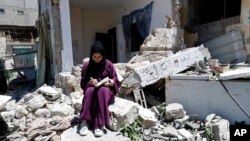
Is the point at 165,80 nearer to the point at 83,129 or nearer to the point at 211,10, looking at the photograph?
the point at 83,129

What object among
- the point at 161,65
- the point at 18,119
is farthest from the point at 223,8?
the point at 18,119

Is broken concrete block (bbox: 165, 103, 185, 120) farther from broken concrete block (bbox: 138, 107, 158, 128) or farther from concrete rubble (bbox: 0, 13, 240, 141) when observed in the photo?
broken concrete block (bbox: 138, 107, 158, 128)

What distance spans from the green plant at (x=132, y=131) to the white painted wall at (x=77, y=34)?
6.90 meters

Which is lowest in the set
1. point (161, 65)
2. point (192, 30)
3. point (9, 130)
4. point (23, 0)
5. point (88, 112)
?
point (9, 130)

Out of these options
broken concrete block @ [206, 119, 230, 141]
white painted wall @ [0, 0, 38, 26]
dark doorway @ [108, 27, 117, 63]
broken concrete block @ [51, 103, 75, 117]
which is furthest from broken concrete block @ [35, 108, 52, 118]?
white painted wall @ [0, 0, 38, 26]

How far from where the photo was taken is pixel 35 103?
5.34 meters

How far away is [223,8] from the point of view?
25.3 feet

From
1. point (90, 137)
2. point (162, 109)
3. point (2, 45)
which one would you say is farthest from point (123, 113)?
point (2, 45)

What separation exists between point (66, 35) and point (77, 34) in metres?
→ 3.41

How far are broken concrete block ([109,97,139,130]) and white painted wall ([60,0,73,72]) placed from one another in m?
3.49

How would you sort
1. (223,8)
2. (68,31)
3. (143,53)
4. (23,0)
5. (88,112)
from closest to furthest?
(88,112)
(143,53)
(68,31)
(223,8)
(23,0)

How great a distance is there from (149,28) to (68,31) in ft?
8.55

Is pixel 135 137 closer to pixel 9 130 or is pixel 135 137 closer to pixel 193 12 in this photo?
pixel 9 130

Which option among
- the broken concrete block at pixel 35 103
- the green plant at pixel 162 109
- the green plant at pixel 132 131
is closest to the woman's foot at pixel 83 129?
the green plant at pixel 132 131
